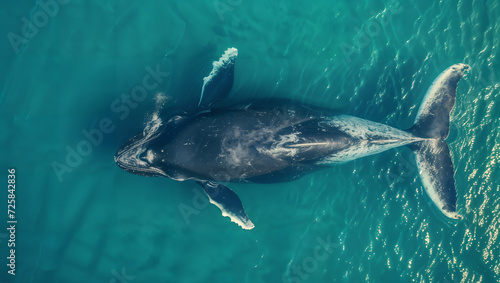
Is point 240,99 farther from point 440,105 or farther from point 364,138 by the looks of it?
point 440,105

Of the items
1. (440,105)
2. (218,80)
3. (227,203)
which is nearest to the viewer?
(227,203)

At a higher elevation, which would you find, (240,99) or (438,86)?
(438,86)

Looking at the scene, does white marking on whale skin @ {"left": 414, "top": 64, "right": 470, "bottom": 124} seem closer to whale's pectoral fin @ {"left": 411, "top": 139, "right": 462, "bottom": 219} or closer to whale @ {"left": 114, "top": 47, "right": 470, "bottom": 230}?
whale @ {"left": 114, "top": 47, "right": 470, "bottom": 230}

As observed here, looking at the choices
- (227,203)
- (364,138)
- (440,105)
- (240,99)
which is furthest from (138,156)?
(440,105)

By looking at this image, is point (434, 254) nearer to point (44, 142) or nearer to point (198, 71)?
point (198, 71)

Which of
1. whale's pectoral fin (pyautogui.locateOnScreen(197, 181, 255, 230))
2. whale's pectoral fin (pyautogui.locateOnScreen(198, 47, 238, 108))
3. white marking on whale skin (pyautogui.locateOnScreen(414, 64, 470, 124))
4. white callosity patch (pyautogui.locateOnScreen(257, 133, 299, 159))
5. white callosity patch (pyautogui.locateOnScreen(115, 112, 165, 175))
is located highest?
white marking on whale skin (pyautogui.locateOnScreen(414, 64, 470, 124))

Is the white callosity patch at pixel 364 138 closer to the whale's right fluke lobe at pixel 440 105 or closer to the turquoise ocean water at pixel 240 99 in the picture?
the whale's right fluke lobe at pixel 440 105

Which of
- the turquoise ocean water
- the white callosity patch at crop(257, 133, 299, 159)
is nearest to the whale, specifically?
the white callosity patch at crop(257, 133, 299, 159)
